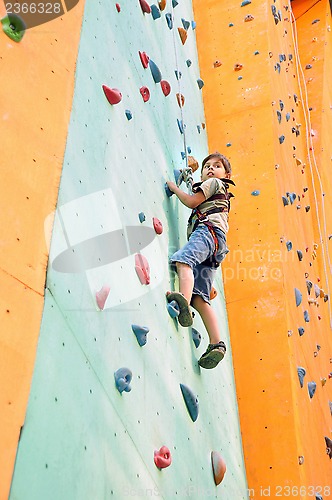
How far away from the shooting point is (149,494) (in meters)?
1.78

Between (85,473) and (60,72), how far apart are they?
3.77ft

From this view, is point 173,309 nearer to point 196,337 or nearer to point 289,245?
point 196,337

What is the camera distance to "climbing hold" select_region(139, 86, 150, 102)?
8.93 feet

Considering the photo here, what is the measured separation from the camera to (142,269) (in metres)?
2.20

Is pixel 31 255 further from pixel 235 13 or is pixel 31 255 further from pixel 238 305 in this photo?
pixel 235 13

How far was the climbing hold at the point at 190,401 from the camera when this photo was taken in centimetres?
233

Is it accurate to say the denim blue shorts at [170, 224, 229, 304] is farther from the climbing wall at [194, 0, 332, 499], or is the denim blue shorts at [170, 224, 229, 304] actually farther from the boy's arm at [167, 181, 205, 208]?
the climbing wall at [194, 0, 332, 499]

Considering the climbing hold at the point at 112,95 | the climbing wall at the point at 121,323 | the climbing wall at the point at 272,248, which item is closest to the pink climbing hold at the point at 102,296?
the climbing wall at the point at 121,323

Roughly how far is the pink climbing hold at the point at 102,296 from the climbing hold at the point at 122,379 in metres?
0.18

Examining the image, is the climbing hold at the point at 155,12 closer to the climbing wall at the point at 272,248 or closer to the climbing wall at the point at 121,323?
the climbing wall at the point at 121,323

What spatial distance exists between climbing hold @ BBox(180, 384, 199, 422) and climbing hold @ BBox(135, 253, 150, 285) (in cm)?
42

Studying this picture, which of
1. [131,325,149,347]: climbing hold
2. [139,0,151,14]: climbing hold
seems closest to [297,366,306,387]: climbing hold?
[131,325,149,347]: climbing hold

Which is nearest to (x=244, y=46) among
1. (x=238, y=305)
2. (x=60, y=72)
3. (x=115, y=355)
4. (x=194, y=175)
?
(x=194, y=175)

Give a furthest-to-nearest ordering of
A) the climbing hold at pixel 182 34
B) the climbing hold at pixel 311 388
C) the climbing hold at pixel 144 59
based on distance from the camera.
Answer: the climbing hold at pixel 182 34, the climbing hold at pixel 311 388, the climbing hold at pixel 144 59
